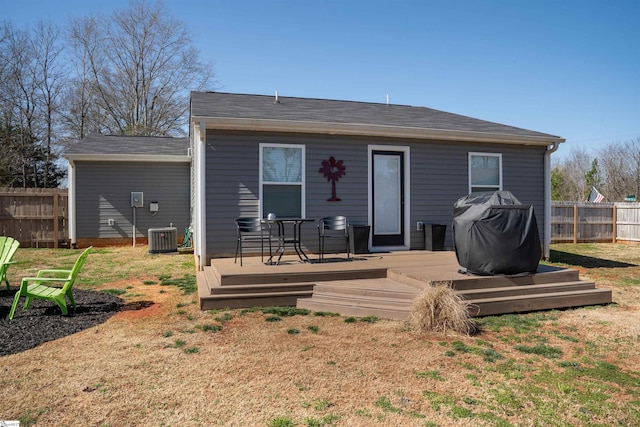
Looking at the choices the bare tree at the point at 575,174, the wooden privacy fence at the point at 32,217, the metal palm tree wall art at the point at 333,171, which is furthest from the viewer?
the bare tree at the point at 575,174

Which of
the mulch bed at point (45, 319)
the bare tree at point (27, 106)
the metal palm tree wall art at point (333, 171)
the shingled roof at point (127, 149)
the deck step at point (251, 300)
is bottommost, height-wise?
the mulch bed at point (45, 319)

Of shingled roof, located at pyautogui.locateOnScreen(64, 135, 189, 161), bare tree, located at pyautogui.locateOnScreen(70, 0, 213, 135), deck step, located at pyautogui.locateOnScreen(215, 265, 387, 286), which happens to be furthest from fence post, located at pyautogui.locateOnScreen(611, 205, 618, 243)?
bare tree, located at pyautogui.locateOnScreen(70, 0, 213, 135)

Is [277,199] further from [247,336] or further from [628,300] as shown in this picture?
[628,300]

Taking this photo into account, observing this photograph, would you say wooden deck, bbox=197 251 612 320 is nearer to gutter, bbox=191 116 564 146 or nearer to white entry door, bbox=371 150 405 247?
white entry door, bbox=371 150 405 247

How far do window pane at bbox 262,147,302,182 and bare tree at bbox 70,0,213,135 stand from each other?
668 inches

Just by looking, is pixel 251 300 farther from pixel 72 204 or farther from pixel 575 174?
pixel 575 174

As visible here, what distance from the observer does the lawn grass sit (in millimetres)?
2588

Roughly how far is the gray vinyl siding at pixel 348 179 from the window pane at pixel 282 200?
6.5 inches

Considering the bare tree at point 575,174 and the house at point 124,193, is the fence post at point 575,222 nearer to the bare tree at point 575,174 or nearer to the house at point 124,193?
the house at point 124,193

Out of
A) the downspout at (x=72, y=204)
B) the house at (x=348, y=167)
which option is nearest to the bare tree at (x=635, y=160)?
the house at (x=348, y=167)

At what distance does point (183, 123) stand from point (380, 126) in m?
18.7

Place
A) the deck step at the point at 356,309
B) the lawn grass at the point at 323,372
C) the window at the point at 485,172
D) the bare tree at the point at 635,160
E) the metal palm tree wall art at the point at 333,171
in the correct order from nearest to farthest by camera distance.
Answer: the lawn grass at the point at 323,372 < the deck step at the point at 356,309 < the metal palm tree wall art at the point at 333,171 < the window at the point at 485,172 < the bare tree at the point at 635,160

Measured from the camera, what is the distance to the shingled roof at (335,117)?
7.24 metres

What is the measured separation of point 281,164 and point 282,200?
0.68m
